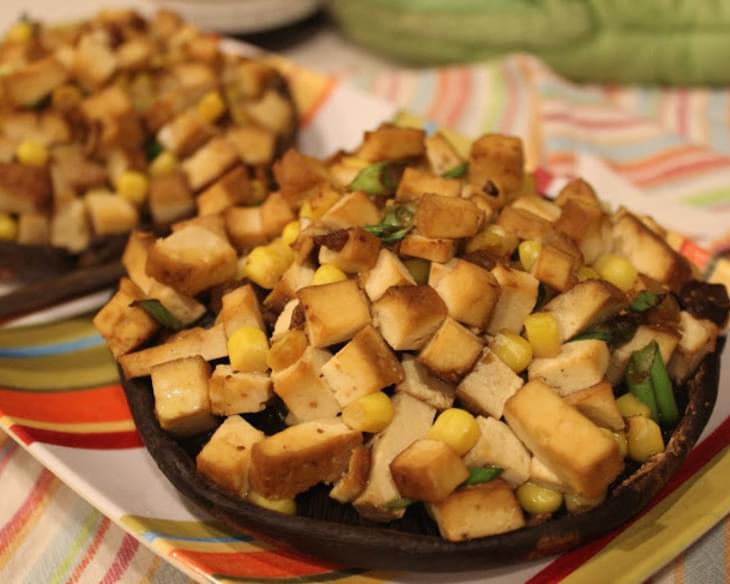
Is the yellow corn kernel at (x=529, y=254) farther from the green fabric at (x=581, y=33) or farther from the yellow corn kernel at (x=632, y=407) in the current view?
the green fabric at (x=581, y=33)

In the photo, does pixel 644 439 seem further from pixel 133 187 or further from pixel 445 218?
pixel 133 187

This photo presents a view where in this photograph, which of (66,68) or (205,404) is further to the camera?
(66,68)

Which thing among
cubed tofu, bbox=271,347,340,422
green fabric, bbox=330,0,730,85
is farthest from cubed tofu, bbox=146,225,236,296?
green fabric, bbox=330,0,730,85

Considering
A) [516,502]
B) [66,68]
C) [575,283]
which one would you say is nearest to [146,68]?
[66,68]

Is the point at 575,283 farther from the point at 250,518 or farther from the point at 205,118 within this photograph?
the point at 205,118

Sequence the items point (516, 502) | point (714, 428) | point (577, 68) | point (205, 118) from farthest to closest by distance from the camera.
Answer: point (577, 68)
point (205, 118)
point (714, 428)
point (516, 502)

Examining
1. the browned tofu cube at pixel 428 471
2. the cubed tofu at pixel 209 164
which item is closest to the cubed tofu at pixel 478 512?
the browned tofu cube at pixel 428 471

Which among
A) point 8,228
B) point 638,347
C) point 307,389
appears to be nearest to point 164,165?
point 8,228
